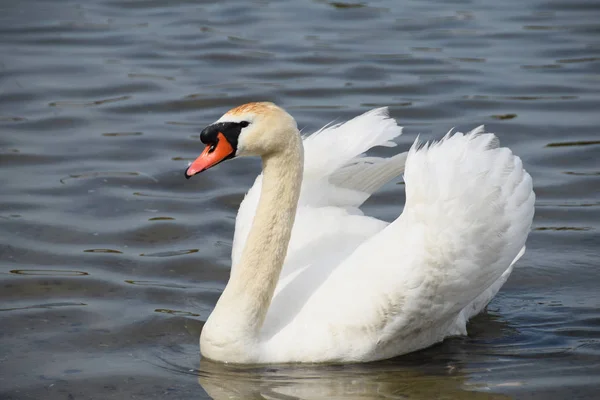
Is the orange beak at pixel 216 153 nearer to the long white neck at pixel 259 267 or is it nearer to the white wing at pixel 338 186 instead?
the long white neck at pixel 259 267

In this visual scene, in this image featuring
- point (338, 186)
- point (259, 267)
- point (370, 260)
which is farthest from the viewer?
point (338, 186)

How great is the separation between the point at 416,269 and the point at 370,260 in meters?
0.27

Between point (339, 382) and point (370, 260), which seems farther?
point (370, 260)

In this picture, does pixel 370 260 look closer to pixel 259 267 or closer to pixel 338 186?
pixel 259 267

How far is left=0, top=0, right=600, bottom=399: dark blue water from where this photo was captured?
651 cm

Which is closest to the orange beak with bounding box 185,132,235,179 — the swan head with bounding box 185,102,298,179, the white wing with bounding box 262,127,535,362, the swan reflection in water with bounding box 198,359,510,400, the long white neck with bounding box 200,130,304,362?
the swan head with bounding box 185,102,298,179

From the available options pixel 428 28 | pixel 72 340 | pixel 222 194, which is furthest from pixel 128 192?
pixel 428 28

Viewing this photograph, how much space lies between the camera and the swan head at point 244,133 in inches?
249

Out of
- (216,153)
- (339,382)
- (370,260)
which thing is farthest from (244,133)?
(339,382)

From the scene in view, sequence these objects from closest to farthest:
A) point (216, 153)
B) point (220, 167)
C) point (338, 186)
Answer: point (216, 153) < point (338, 186) < point (220, 167)

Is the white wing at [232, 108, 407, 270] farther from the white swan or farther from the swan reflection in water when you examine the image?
the swan reflection in water

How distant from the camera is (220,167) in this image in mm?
10141

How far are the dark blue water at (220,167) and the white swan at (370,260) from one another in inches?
6.9

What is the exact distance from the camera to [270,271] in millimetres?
6656
